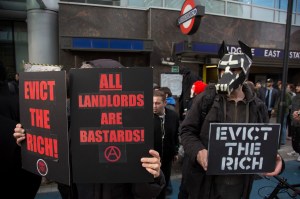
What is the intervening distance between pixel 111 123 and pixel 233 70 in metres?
1.40

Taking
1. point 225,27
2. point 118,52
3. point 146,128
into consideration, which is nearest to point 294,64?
point 225,27

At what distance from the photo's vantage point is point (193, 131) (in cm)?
242

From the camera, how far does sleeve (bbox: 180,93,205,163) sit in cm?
230

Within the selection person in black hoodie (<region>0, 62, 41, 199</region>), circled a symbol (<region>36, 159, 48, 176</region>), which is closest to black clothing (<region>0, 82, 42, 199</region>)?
person in black hoodie (<region>0, 62, 41, 199</region>)

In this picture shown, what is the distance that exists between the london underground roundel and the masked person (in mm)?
5786

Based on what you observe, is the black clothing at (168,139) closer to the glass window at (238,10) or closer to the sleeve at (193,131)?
the sleeve at (193,131)

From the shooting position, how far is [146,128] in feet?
4.85

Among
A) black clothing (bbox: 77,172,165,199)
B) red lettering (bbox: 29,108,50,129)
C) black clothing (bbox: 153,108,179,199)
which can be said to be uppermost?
red lettering (bbox: 29,108,50,129)

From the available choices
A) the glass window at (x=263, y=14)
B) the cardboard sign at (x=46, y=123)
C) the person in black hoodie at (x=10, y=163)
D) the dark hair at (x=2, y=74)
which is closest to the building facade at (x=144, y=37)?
the glass window at (x=263, y=14)

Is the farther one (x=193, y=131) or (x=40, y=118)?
(x=193, y=131)

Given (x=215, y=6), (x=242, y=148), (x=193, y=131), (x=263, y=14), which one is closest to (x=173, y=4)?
(x=215, y=6)

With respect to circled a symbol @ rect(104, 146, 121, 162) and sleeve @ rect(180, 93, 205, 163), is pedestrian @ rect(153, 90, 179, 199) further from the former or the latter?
circled a symbol @ rect(104, 146, 121, 162)

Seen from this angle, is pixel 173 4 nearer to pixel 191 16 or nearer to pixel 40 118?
pixel 191 16

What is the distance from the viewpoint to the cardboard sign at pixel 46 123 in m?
1.49
